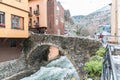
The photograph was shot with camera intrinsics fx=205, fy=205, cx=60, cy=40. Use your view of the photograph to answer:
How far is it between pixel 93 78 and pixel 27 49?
1223 cm

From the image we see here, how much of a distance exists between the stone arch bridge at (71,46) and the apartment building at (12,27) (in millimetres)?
1218

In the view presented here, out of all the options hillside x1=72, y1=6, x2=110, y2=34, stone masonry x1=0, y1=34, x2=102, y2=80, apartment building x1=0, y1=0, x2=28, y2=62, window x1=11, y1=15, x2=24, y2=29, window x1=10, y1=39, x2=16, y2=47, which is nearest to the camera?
apartment building x1=0, y1=0, x2=28, y2=62

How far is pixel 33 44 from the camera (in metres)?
21.1

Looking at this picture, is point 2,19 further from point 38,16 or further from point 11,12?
point 38,16

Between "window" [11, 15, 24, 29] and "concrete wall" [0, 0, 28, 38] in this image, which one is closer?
"concrete wall" [0, 0, 28, 38]

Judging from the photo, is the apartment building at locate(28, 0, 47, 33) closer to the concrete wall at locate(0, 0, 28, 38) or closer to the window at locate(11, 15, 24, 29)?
the concrete wall at locate(0, 0, 28, 38)

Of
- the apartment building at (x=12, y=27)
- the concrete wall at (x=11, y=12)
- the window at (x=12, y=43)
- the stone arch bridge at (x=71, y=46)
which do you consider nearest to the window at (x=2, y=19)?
the apartment building at (x=12, y=27)

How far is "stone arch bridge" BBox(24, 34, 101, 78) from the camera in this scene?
16352 millimetres

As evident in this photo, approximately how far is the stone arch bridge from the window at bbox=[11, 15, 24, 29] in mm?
2148

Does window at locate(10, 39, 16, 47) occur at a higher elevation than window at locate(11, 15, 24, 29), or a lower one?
lower

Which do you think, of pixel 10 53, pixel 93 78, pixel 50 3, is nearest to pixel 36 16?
pixel 50 3

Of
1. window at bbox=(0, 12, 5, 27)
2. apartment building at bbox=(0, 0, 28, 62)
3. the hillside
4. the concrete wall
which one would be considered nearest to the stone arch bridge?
apartment building at bbox=(0, 0, 28, 62)

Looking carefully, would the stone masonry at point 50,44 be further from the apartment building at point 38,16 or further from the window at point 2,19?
the apartment building at point 38,16

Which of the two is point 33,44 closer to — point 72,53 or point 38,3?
point 72,53
